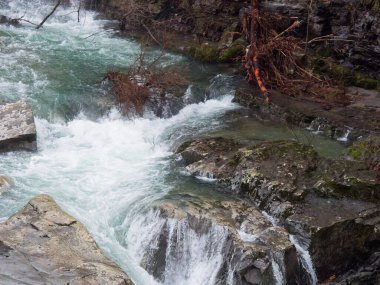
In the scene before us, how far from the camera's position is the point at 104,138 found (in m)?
8.64

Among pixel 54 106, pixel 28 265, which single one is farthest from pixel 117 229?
pixel 54 106

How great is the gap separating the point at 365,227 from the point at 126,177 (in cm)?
355

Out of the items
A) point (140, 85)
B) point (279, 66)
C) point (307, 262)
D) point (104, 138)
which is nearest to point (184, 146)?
point (104, 138)

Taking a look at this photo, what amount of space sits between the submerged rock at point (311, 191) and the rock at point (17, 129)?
2.70 meters

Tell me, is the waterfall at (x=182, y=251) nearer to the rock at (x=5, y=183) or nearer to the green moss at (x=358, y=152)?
the rock at (x=5, y=183)

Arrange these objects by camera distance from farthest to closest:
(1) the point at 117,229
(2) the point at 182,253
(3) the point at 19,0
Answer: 1. (3) the point at 19,0
2. (1) the point at 117,229
3. (2) the point at 182,253

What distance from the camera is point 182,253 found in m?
5.82

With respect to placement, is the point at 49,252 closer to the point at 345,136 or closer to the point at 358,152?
the point at 358,152

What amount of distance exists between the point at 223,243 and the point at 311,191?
159 cm

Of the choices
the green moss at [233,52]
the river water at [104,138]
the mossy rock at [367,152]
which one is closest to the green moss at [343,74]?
the green moss at [233,52]

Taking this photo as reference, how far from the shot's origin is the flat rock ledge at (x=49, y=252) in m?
4.41

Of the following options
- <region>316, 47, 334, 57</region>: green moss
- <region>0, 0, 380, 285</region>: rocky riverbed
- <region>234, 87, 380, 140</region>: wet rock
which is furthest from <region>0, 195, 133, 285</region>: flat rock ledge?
<region>316, 47, 334, 57</region>: green moss

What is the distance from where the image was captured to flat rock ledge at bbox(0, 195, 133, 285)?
4.41 meters

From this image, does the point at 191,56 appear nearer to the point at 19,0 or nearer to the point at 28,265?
the point at 19,0
